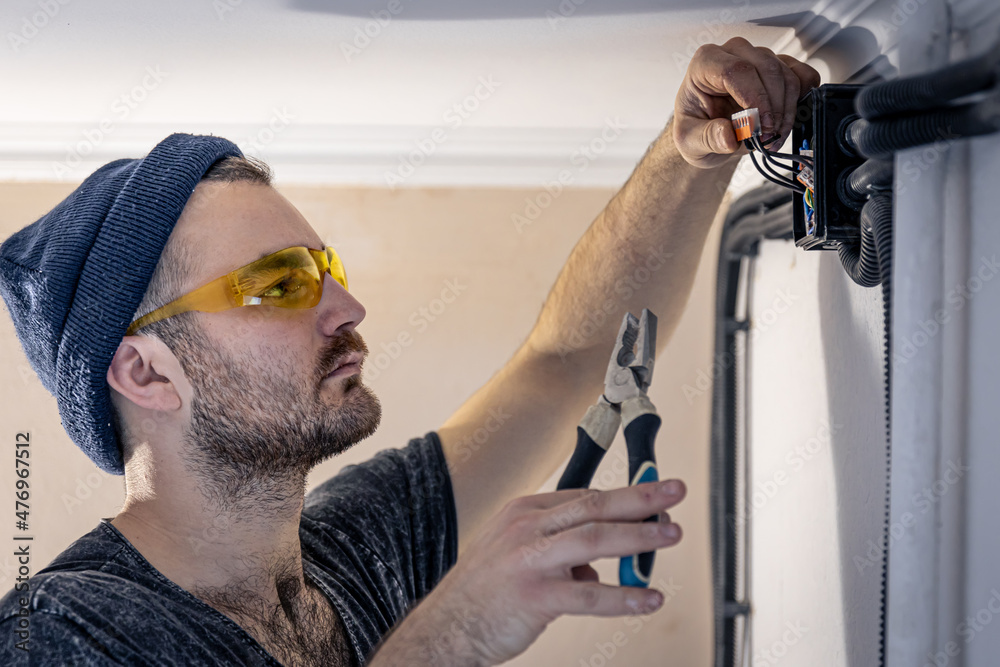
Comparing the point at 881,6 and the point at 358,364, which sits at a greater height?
the point at 881,6

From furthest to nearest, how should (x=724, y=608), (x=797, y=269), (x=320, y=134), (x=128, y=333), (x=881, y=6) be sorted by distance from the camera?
1. (x=320, y=134)
2. (x=724, y=608)
3. (x=797, y=269)
4. (x=128, y=333)
5. (x=881, y=6)

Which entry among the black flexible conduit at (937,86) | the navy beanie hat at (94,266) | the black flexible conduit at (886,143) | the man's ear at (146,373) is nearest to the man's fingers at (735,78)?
the black flexible conduit at (886,143)

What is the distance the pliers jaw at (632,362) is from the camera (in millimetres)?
944

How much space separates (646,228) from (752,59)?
0.33m

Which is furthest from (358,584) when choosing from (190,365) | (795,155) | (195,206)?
(795,155)

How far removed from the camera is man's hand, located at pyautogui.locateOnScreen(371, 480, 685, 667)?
0.73 meters

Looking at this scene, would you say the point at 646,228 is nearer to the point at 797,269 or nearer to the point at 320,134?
the point at 797,269

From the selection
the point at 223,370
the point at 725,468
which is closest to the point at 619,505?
the point at 223,370

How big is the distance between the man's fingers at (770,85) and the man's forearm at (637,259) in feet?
0.49

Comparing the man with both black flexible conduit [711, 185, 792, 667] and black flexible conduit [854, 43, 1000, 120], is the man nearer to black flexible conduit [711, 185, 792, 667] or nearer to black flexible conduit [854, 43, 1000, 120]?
black flexible conduit [854, 43, 1000, 120]

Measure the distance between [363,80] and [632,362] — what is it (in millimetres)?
840

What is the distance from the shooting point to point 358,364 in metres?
1.23

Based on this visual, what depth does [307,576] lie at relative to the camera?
4.05 feet

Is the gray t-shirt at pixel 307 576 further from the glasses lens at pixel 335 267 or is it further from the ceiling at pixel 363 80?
the ceiling at pixel 363 80
